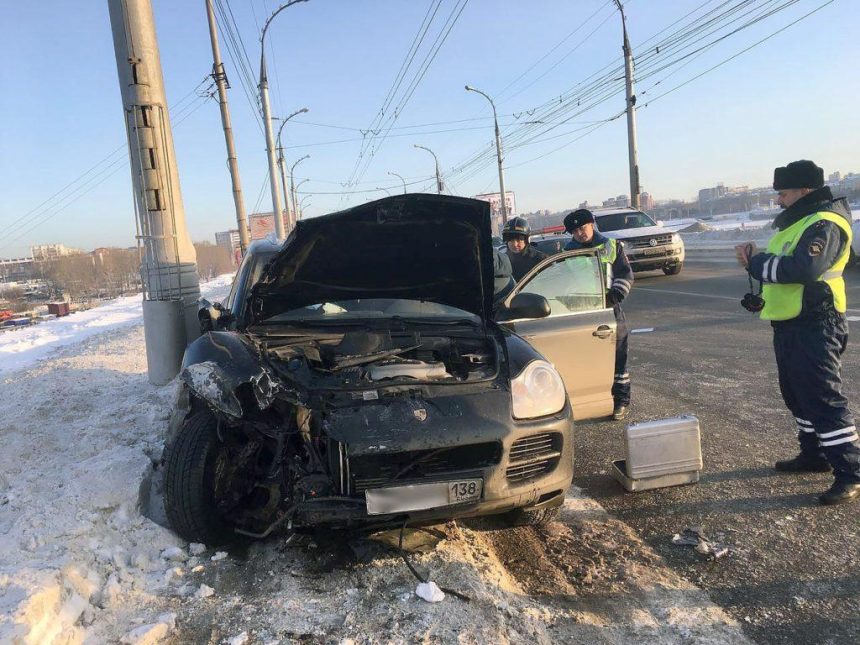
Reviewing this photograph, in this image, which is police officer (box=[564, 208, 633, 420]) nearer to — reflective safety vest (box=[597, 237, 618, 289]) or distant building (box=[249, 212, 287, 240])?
reflective safety vest (box=[597, 237, 618, 289])

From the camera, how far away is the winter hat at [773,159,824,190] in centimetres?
363

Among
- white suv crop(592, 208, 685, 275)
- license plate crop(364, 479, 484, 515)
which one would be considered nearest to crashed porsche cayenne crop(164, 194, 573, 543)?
license plate crop(364, 479, 484, 515)

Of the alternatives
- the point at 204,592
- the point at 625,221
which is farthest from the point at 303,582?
the point at 625,221

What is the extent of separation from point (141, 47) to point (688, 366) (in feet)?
23.0

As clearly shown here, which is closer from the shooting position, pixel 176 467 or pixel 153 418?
pixel 176 467

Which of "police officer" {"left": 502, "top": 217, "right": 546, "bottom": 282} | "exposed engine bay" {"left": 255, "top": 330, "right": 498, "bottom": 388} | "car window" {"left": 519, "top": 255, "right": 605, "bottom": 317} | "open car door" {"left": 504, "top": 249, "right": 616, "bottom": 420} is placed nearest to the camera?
"exposed engine bay" {"left": 255, "top": 330, "right": 498, "bottom": 388}

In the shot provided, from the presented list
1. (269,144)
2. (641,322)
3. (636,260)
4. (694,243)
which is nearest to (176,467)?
(641,322)

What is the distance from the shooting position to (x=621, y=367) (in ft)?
17.2

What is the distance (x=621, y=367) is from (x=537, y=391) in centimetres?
241

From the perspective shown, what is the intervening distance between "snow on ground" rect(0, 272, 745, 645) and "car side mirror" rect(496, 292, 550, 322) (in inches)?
46.8

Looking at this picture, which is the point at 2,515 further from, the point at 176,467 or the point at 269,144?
the point at 269,144

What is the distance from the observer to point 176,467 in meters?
3.00

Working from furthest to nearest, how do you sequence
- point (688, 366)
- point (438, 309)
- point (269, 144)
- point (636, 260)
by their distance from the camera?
1. point (269, 144)
2. point (636, 260)
3. point (688, 366)
4. point (438, 309)

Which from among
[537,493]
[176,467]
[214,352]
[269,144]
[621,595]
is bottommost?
[621,595]
